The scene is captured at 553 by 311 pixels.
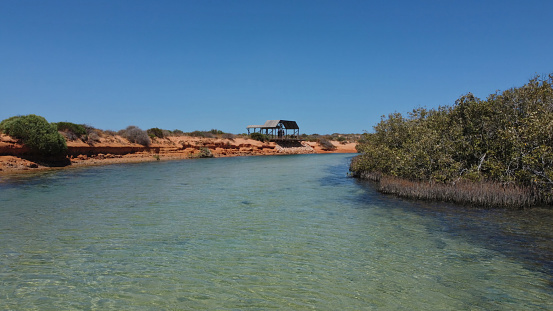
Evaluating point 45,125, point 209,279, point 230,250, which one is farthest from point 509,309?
point 45,125

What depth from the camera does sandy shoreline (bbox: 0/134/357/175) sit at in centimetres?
2923

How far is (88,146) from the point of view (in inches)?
1542

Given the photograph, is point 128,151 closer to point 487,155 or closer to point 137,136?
point 137,136

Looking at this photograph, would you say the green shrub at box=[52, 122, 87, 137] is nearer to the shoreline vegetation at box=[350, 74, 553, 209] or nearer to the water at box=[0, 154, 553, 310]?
the water at box=[0, 154, 553, 310]

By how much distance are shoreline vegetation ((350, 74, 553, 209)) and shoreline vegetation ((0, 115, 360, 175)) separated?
100 ft

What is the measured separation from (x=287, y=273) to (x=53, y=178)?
915 inches

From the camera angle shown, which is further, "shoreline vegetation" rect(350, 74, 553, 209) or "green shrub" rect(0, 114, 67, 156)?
"green shrub" rect(0, 114, 67, 156)

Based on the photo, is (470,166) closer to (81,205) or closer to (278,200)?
(278,200)

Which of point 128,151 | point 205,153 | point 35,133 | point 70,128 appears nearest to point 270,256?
point 35,133

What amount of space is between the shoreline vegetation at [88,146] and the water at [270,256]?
1907 cm

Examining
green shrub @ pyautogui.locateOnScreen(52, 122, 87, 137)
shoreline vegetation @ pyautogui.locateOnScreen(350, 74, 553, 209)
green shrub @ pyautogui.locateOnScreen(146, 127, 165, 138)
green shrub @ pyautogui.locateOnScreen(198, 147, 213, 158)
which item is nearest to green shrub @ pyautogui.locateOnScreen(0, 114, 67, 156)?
green shrub @ pyautogui.locateOnScreen(52, 122, 87, 137)

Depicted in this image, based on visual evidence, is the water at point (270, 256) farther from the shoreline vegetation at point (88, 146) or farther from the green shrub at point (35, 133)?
the shoreline vegetation at point (88, 146)

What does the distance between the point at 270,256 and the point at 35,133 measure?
31.2 meters

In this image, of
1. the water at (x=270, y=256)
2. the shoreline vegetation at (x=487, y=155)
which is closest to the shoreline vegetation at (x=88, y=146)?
the water at (x=270, y=256)
